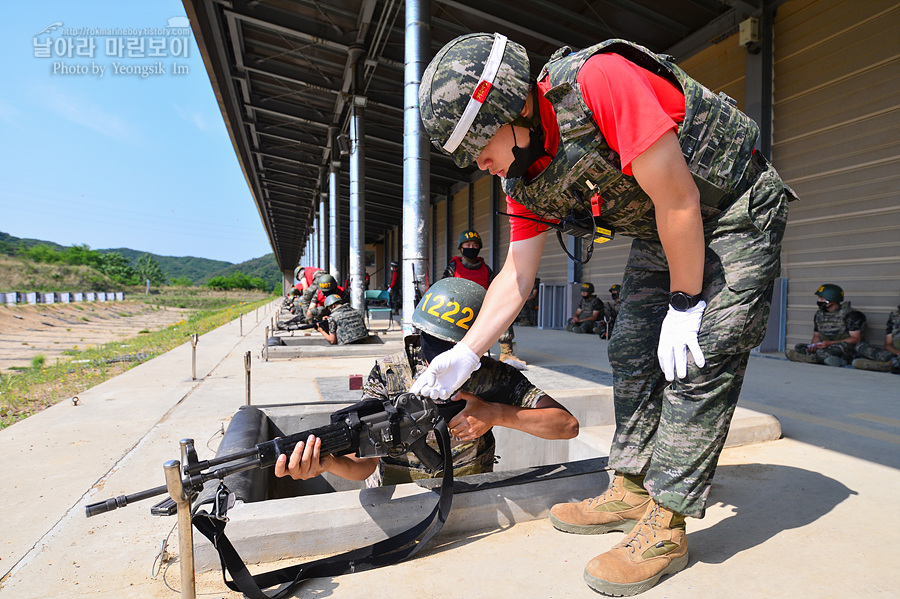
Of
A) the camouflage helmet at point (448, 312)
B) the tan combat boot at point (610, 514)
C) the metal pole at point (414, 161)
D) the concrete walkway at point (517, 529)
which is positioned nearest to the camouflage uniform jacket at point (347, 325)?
the metal pole at point (414, 161)

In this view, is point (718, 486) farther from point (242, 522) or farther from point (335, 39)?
point (335, 39)

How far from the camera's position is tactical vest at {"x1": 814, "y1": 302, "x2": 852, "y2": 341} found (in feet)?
22.8

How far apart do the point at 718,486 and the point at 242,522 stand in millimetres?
2172

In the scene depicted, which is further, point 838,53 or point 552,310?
point 552,310

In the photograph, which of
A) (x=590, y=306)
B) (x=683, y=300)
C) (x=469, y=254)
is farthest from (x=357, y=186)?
(x=683, y=300)

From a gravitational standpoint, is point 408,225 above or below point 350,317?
above

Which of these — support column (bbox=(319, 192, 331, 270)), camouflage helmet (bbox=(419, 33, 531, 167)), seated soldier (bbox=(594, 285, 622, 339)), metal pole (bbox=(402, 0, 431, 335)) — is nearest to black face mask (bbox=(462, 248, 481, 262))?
metal pole (bbox=(402, 0, 431, 335))

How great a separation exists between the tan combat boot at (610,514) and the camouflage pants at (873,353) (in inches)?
253

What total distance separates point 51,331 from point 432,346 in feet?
73.7

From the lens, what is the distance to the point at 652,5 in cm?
906

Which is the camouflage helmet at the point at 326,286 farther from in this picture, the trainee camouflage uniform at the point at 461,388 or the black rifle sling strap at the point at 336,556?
the black rifle sling strap at the point at 336,556

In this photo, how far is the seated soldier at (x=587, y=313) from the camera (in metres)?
12.0

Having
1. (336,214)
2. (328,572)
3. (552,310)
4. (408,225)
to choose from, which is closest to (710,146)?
(328,572)

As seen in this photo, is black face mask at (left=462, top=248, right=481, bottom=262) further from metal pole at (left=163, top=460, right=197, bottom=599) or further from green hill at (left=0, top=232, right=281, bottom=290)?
green hill at (left=0, top=232, right=281, bottom=290)
